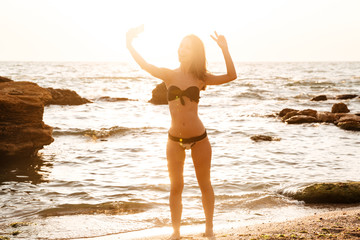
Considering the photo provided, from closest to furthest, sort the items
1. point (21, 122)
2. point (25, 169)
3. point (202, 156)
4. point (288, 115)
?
point (202, 156)
point (25, 169)
point (21, 122)
point (288, 115)

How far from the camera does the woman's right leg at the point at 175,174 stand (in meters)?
4.70

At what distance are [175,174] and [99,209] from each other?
9.33 ft

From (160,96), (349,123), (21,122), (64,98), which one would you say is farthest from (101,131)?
(160,96)

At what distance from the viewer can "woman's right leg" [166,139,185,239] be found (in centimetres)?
470

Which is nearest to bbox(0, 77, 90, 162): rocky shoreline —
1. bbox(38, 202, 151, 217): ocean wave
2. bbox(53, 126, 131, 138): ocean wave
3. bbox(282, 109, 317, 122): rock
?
bbox(38, 202, 151, 217): ocean wave

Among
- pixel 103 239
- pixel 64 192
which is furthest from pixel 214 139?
pixel 103 239

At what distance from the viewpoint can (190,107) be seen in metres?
4.63

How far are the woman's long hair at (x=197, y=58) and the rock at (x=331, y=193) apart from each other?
3876 millimetres

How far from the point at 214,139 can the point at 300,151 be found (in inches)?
140

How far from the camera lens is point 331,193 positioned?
716 cm

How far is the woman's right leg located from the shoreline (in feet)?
1.27

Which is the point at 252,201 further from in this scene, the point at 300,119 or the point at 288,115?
the point at 288,115

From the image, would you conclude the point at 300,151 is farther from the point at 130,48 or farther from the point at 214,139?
the point at 130,48

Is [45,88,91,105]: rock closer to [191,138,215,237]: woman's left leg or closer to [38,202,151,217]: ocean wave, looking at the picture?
[38,202,151,217]: ocean wave
